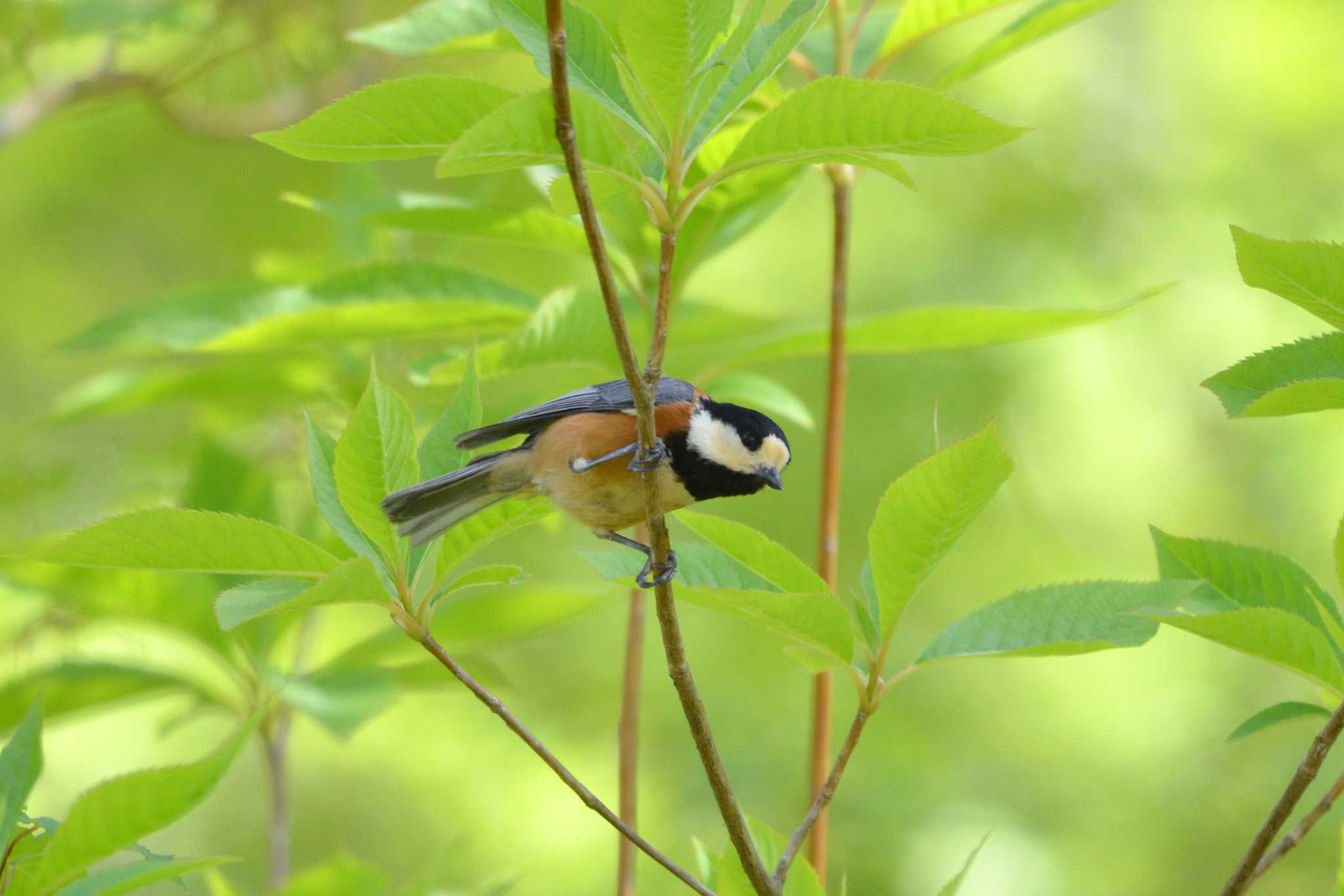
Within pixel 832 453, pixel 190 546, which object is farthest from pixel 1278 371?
pixel 190 546

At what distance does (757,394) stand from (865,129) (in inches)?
56.2

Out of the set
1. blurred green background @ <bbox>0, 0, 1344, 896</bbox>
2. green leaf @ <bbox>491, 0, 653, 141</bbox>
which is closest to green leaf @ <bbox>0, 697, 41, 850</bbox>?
green leaf @ <bbox>491, 0, 653, 141</bbox>

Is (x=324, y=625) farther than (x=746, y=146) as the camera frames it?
Yes

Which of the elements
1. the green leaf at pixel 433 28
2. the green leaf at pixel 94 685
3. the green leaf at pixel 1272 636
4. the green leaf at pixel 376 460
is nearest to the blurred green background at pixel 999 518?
the green leaf at pixel 94 685

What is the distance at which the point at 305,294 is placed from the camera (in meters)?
2.75

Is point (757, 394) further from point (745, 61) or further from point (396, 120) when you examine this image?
point (396, 120)

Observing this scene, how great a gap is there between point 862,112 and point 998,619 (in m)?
0.72

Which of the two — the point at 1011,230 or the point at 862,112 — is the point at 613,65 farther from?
the point at 1011,230

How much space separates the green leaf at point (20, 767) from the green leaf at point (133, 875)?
0.16m

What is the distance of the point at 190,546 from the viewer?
1635 mm

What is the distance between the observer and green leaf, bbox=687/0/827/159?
1.51 meters

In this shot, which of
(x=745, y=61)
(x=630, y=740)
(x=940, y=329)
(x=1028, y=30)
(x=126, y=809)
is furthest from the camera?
(x=940, y=329)

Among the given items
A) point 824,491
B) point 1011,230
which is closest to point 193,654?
point 824,491

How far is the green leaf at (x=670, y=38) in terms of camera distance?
143 centimetres
